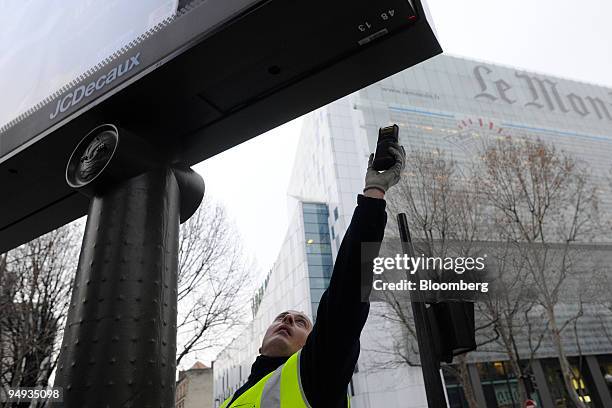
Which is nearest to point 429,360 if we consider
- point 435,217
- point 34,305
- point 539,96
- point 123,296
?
point 123,296

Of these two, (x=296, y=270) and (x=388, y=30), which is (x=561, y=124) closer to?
(x=296, y=270)

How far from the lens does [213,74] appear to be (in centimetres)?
172

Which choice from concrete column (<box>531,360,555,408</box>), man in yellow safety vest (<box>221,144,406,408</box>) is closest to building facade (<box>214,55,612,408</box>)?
concrete column (<box>531,360,555,408</box>)

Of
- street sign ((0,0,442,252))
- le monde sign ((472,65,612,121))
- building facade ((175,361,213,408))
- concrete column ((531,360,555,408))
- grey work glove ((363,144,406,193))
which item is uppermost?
le monde sign ((472,65,612,121))

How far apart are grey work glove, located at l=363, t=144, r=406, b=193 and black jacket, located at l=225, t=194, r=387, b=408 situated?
0.09 meters

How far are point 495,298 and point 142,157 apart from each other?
14928mm

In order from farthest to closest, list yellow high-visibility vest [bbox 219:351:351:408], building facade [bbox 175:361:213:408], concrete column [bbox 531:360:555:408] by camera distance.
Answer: building facade [bbox 175:361:213:408]
concrete column [bbox 531:360:555:408]
yellow high-visibility vest [bbox 219:351:351:408]

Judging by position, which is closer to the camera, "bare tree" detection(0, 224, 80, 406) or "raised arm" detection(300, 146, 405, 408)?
"raised arm" detection(300, 146, 405, 408)

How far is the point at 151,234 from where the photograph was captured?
1.71 metres

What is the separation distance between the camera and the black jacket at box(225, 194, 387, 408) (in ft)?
4.00

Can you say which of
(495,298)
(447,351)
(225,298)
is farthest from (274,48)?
(495,298)

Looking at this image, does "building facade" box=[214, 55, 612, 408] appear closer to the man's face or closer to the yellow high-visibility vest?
the man's face

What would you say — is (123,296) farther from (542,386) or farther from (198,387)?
(198,387)

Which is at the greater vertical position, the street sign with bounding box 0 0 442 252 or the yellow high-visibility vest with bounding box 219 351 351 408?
the street sign with bounding box 0 0 442 252
